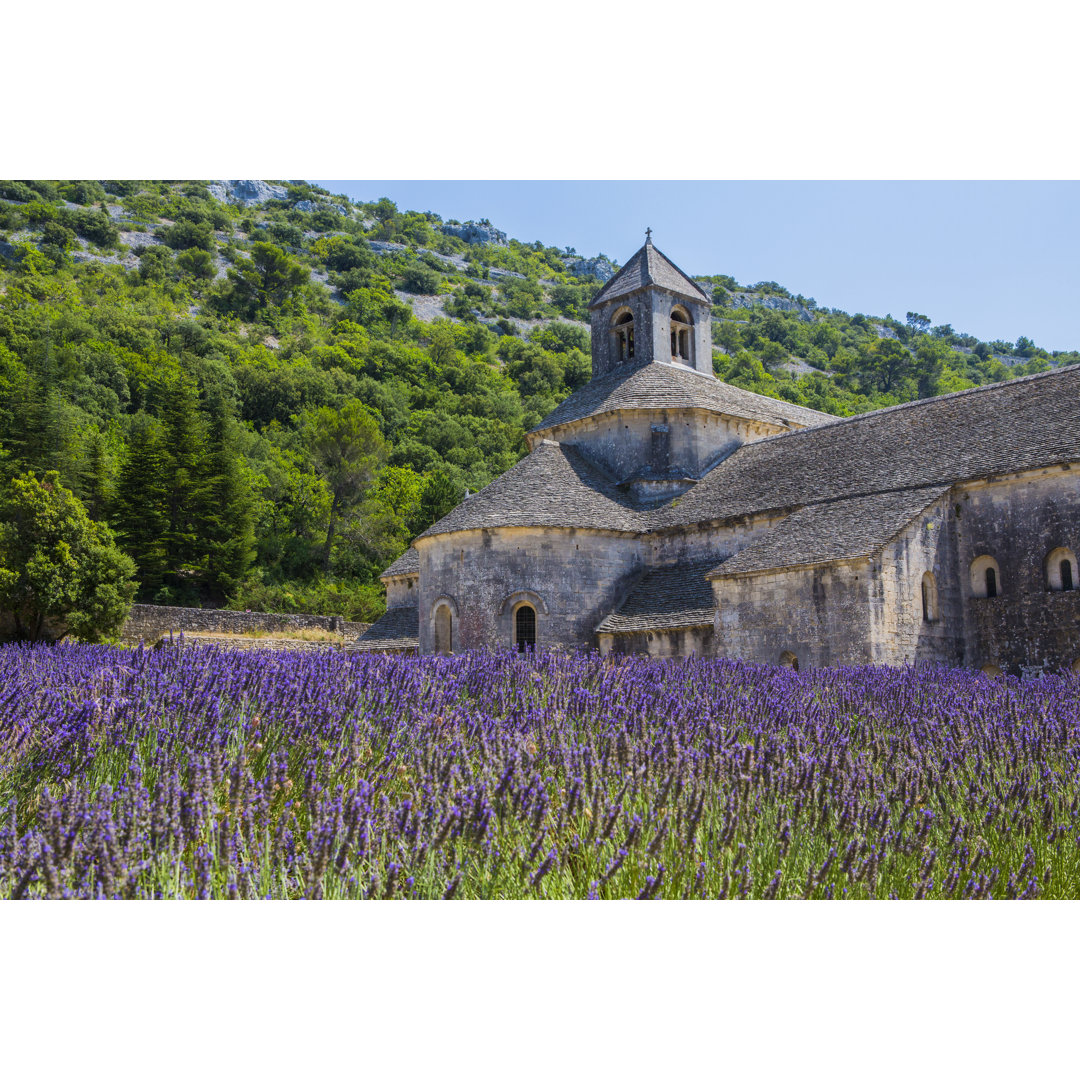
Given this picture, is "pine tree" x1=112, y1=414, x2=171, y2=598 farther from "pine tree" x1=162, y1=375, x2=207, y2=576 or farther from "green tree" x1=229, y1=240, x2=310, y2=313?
"green tree" x1=229, y1=240, x2=310, y2=313

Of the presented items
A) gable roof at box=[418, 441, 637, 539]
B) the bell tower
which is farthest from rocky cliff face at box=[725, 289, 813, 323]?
gable roof at box=[418, 441, 637, 539]

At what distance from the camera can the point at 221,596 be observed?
42.2m

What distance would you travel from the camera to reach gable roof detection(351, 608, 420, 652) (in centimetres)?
2577

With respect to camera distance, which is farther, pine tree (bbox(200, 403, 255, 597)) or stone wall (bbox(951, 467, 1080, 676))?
pine tree (bbox(200, 403, 255, 597))

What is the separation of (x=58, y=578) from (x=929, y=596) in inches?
874

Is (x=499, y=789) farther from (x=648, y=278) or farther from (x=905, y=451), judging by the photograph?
(x=648, y=278)

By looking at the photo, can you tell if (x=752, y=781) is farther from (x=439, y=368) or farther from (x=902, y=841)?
(x=439, y=368)

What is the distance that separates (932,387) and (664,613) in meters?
70.1

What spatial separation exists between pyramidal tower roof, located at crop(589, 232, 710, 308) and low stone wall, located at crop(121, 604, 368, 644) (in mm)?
15720

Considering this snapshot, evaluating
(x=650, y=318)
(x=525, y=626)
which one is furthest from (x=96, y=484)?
(x=525, y=626)

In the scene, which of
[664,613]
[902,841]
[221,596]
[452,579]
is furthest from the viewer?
[221,596]

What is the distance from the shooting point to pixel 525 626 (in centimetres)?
2173

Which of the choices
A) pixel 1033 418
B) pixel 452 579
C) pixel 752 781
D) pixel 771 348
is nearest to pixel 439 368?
pixel 771 348

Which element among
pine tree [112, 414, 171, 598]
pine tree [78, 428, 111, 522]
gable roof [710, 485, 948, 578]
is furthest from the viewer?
pine tree [78, 428, 111, 522]
